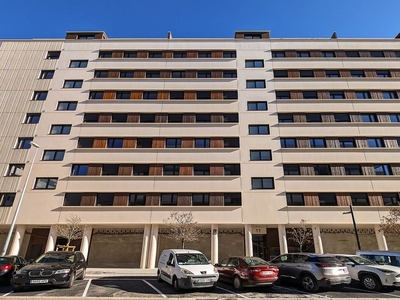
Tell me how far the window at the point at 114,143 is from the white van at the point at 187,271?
16.3 metres

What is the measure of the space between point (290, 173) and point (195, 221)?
417 inches

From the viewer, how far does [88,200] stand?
75.0 feet

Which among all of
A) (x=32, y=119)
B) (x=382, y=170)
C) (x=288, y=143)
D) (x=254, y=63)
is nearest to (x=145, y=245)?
(x=288, y=143)

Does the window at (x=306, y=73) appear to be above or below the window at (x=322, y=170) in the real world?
above

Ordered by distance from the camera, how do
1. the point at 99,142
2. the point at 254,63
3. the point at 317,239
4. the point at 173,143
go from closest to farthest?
the point at 317,239
the point at 99,142
the point at 173,143
the point at 254,63

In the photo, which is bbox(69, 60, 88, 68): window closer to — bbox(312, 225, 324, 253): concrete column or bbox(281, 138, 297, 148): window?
bbox(281, 138, 297, 148): window

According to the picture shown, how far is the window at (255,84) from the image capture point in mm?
28344

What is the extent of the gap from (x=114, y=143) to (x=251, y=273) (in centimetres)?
1998

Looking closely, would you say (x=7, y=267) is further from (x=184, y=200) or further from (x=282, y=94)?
(x=282, y=94)

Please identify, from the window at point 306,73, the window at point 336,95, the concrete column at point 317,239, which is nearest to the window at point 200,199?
the concrete column at point 317,239

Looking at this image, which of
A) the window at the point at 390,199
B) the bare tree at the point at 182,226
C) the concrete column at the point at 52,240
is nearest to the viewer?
the bare tree at the point at 182,226

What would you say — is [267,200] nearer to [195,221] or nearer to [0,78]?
[195,221]

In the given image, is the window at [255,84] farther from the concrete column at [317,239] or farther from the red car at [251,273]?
the red car at [251,273]

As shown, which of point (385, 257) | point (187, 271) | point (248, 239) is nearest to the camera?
point (187, 271)
